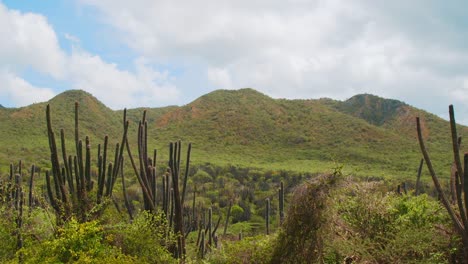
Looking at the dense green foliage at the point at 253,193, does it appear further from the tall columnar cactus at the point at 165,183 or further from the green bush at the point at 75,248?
the tall columnar cactus at the point at 165,183

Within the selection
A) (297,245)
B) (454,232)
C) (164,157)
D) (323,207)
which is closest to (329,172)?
(323,207)

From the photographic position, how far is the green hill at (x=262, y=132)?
162 ft

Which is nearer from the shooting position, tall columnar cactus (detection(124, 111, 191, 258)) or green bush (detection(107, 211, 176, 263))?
green bush (detection(107, 211, 176, 263))

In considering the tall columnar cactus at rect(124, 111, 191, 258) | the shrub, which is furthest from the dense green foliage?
the tall columnar cactus at rect(124, 111, 191, 258)

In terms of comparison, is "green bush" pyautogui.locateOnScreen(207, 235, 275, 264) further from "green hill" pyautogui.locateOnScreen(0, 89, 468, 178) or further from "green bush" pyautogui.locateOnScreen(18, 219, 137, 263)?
"green hill" pyautogui.locateOnScreen(0, 89, 468, 178)

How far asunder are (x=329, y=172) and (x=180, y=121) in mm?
61495

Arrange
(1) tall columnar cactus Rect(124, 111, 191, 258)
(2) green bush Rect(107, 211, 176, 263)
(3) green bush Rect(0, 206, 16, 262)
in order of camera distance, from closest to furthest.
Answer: (2) green bush Rect(107, 211, 176, 263)
(3) green bush Rect(0, 206, 16, 262)
(1) tall columnar cactus Rect(124, 111, 191, 258)

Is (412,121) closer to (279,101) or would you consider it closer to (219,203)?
(279,101)

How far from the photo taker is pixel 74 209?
10719mm

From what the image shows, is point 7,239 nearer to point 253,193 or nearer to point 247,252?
point 247,252

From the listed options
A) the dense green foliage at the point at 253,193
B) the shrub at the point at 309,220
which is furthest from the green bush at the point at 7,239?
the shrub at the point at 309,220

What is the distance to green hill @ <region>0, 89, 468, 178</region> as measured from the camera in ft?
162

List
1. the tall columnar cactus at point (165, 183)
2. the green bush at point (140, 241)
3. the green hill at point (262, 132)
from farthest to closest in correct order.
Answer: the green hill at point (262, 132) → the tall columnar cactus at point (165, 183) → the green bush at point (140, 241)

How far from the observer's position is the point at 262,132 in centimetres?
6341
